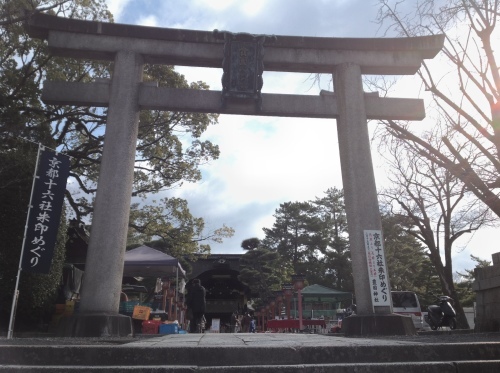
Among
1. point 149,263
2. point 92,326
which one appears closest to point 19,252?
point 92,326

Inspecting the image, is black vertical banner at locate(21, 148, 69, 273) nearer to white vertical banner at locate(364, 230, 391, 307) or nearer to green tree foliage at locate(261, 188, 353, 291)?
white vertical banner at locate(364, 230, 391, 307)

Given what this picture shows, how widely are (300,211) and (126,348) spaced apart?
36.4 m

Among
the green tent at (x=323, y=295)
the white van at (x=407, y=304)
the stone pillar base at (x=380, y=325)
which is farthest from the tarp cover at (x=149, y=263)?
the green tent at (x=323, y=295)

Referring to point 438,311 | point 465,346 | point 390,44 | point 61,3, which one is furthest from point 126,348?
point 438,311

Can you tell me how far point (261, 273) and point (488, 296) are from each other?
773 inches

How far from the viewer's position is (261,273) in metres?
25.8

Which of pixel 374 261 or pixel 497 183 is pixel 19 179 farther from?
pixel 497 183

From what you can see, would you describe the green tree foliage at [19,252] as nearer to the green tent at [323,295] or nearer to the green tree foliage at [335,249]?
the green tent at [323,295]

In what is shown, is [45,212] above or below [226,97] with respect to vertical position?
below

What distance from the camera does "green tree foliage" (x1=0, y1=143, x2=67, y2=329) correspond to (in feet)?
27.6

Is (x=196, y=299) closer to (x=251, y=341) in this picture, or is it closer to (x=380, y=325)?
(x=380, y=325)

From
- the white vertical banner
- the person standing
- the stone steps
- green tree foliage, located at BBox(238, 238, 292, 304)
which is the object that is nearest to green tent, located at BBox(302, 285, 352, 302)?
green tree foliage, located at BBox(238, 238, 292, 304)

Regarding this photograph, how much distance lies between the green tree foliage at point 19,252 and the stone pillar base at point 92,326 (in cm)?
224

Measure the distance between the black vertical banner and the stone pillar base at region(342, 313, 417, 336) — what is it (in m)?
5.32
